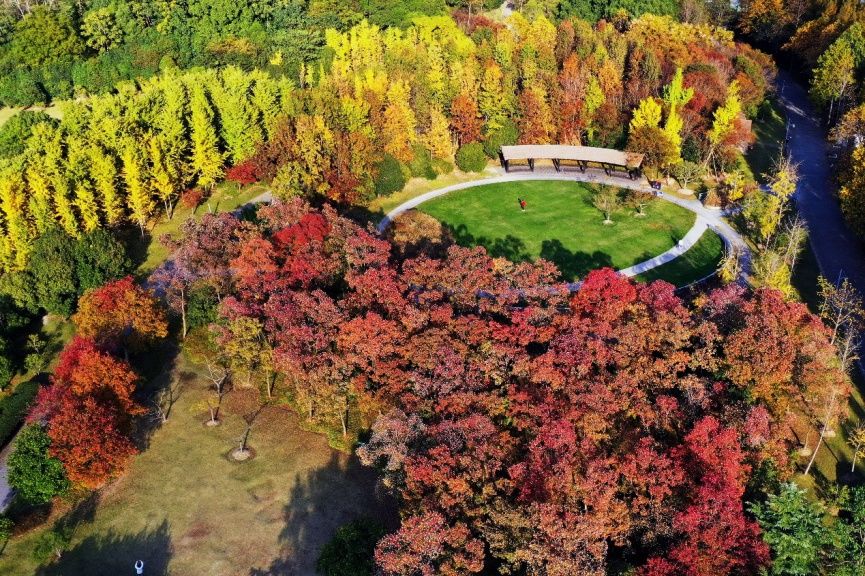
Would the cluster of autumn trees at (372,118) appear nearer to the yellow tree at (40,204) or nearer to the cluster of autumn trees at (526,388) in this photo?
the yellow tree at (40,204)

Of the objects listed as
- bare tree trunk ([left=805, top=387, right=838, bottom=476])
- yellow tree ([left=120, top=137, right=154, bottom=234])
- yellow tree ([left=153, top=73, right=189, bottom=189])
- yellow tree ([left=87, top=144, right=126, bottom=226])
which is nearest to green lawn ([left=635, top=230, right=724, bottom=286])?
bare tree trunk ([left=805, top=387, right=838, bottom=476])

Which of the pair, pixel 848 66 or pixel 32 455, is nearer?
pixel 32 455

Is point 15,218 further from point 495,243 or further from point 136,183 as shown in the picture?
point 495,243

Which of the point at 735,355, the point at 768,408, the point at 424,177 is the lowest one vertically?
the point at 424,177

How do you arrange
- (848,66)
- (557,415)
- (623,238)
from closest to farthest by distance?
(557,415) < (623,238) < (848,66)

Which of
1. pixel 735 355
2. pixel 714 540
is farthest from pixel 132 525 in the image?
pixel 735 355

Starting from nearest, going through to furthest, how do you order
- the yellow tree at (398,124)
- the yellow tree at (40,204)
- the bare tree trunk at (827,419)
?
the bare tree trunk at (827,419)
the yellow tree at (40,204)
the yellow tree at (398,124)

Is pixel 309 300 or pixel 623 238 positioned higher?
pixel 309 300

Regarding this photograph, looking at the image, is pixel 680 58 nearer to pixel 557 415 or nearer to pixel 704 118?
pixel 704 118

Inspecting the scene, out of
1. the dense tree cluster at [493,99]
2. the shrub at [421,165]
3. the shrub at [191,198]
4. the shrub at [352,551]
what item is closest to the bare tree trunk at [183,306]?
the dense tree cluster at [493,99]
